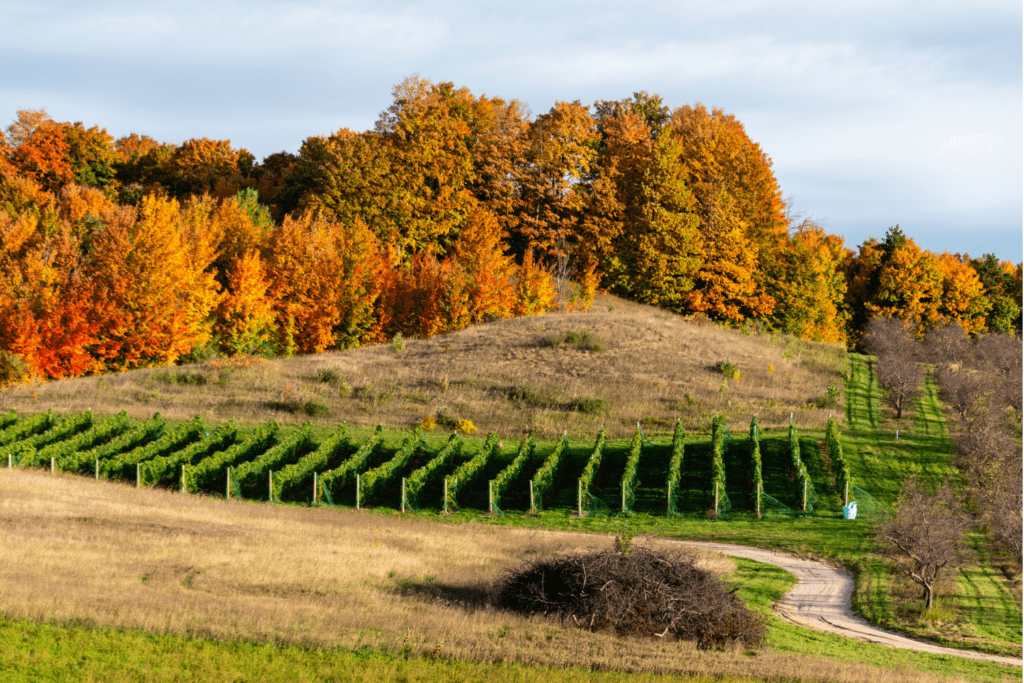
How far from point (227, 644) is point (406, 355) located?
37.2 meters

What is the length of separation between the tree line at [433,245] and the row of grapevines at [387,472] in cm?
2345

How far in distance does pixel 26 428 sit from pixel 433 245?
36.6m

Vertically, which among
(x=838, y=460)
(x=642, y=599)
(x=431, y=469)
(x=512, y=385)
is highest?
(x=512, y=385)

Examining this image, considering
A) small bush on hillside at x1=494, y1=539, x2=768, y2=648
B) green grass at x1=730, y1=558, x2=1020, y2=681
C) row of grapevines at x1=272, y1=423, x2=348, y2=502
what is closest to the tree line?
row of grapevines at x1=272, y1=423, x2=348, y2=502

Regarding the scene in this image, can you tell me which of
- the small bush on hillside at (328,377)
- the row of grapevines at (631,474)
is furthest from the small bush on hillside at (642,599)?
the small bush on hillside at (328,377)

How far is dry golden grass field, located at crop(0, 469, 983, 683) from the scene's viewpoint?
50.1 feet

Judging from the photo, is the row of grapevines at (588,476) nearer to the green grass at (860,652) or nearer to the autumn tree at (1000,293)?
the green grass at (860,652)

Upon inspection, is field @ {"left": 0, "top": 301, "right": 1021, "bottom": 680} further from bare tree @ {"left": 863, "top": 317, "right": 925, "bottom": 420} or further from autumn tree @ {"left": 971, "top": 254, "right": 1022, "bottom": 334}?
autumn tree @ {"left": 971, "top": 254, "right": 1022, "bottom": 334}

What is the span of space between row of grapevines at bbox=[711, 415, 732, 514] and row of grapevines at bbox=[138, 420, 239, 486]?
19.7 meters

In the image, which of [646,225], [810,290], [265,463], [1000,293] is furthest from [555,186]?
[1000,293]

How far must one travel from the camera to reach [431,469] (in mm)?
32625

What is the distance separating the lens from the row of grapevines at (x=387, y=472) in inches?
1229

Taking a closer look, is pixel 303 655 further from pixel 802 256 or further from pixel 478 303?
pixel 802 256

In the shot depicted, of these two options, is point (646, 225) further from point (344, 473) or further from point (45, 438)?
point (45, 438)
